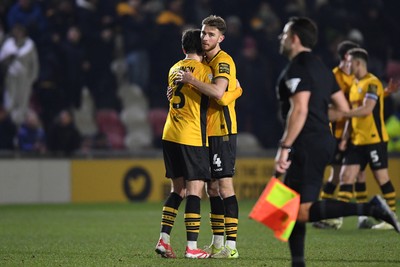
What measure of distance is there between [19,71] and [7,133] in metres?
1.26

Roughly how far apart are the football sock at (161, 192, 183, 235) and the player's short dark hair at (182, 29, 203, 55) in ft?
4.41

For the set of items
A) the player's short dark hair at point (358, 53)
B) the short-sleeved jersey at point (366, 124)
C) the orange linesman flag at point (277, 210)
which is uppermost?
the player's short dark hair at point (358, 53)

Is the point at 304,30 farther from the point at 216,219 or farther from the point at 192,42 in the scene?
the point at 216,219

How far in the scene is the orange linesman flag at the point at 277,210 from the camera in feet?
→ 20.8

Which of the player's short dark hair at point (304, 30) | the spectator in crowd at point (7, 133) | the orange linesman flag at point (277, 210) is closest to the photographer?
the orange linesman flag at point (277, 210)

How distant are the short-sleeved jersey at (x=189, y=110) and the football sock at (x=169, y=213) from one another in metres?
0.58

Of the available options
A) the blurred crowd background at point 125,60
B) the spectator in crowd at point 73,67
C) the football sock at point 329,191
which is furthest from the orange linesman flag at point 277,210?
the spectator in crowd at point 73,67

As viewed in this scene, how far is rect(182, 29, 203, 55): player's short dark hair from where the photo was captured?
339 inches

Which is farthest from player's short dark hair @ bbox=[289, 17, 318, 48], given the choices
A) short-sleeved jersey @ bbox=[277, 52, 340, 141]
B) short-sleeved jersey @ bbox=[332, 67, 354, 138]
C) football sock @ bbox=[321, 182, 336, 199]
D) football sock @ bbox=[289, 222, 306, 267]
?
football sock @ bbox=[321, 182, 336, 199]

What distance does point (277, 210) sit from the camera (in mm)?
6359

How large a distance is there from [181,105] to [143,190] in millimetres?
10591

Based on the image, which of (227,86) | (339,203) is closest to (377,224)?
(227,86)

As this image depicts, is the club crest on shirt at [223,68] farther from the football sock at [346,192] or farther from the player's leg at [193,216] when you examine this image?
the football sock at [346,192]

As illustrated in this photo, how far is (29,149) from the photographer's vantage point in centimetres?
1859
